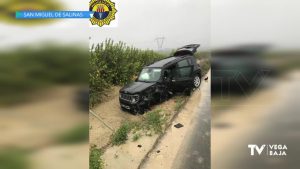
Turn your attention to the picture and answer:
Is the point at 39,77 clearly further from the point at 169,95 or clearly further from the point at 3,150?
the point at 169,95

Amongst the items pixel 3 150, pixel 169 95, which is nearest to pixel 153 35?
pixel 169 95

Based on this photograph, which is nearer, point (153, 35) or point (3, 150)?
point (3, 150)

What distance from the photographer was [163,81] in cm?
302

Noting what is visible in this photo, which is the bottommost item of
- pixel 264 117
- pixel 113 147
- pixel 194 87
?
pixel 113 147

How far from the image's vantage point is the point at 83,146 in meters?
2.88

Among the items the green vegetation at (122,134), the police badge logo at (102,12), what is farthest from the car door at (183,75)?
the police badge logo at (102,12)

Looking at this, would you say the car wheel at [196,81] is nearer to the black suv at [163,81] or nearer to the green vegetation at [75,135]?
the black suv at [163,81]

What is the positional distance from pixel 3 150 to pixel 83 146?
0.59 meters

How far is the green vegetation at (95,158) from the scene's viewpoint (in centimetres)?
293

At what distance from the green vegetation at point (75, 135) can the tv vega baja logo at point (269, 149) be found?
1.30m

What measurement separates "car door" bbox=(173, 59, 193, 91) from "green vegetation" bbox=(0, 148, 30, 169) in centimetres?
132

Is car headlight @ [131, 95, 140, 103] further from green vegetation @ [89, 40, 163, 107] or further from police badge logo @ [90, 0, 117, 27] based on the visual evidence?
police badge logo @ [90, 0, 117, 27]

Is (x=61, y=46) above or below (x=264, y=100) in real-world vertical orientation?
above

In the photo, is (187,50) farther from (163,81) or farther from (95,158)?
(95,158)
